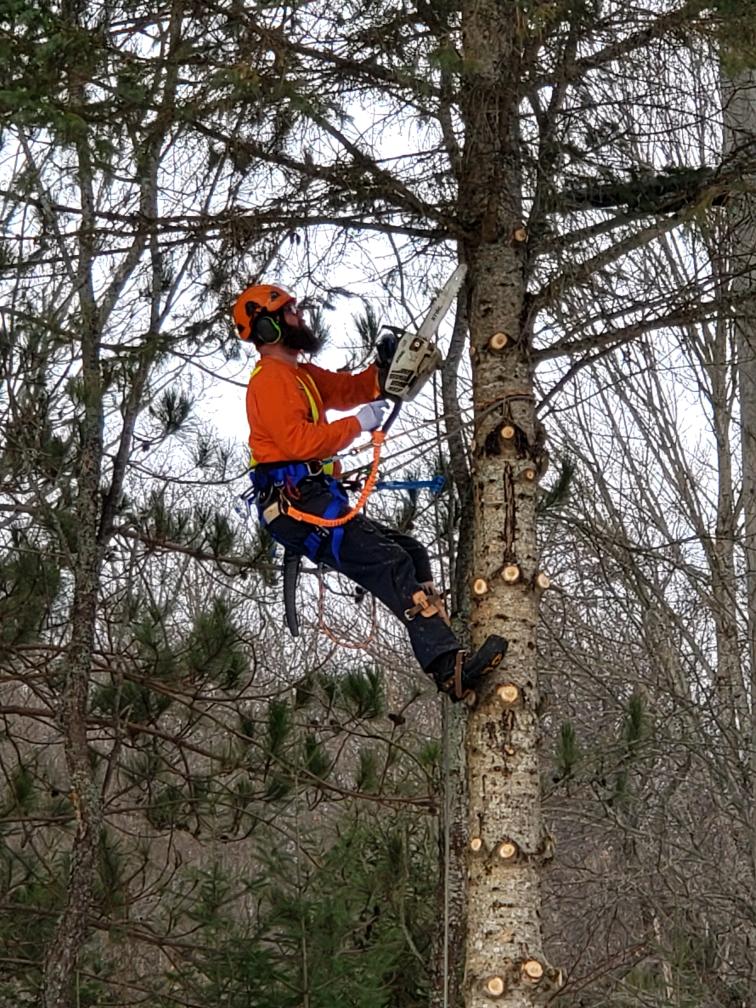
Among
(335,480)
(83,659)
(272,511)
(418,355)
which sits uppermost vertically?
(418,355)

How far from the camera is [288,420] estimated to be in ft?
15.0

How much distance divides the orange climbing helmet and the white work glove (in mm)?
696

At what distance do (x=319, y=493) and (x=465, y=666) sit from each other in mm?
913

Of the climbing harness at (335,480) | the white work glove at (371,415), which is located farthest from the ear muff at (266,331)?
the white work glove at (371,415)

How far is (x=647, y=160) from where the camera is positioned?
16.7 feet

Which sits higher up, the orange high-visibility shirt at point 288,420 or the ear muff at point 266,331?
the ear muff at point 266,331

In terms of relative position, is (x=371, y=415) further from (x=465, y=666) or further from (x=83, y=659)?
(x=83, y=659)

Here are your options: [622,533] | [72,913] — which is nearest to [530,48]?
[72,913]

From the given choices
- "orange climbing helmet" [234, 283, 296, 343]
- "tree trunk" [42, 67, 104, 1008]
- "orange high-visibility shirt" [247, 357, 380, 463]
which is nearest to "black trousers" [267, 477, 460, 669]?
"orange high-visibility shirt" [247, 357, 380, 463]

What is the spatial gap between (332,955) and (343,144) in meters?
4.00

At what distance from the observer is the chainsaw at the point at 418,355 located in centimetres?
440

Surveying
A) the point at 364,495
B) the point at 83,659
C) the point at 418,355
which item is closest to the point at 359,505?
the point at 364,495

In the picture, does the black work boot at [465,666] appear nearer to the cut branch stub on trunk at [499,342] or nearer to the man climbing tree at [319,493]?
the man climbing tree at [319,493]

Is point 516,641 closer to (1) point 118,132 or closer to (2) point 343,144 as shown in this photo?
(2) point 343,144
